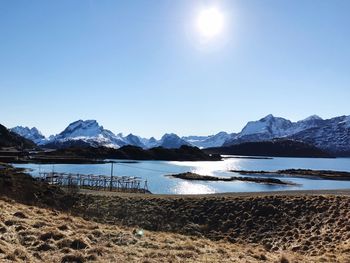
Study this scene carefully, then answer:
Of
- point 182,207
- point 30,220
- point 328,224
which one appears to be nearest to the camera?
point 30,220

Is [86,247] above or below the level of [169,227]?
above

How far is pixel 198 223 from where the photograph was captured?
32.3 m

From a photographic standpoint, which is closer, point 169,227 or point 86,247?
point 86,247

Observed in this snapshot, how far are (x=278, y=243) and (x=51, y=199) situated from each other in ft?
63.9

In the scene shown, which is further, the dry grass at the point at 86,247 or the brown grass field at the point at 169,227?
the brown grass field at the point at 169,227

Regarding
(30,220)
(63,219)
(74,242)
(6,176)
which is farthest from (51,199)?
(74,242)

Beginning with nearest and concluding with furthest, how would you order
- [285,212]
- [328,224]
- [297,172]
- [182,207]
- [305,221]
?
[328,224] < [305,221] < [285,212] < [182,207] < [297,172]

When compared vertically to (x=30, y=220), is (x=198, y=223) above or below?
below

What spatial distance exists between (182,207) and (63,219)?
18485mm

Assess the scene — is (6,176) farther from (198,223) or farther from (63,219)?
(63,219)

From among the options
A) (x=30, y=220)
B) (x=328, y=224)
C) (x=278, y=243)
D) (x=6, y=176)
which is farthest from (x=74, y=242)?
(x=6, y=176)

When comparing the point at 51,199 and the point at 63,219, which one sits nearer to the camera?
the point at 63,219

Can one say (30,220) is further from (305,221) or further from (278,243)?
(305,221)

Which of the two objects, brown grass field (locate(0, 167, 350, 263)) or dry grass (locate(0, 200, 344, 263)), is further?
brown grass field (locate(0, 167, 350, 263))
